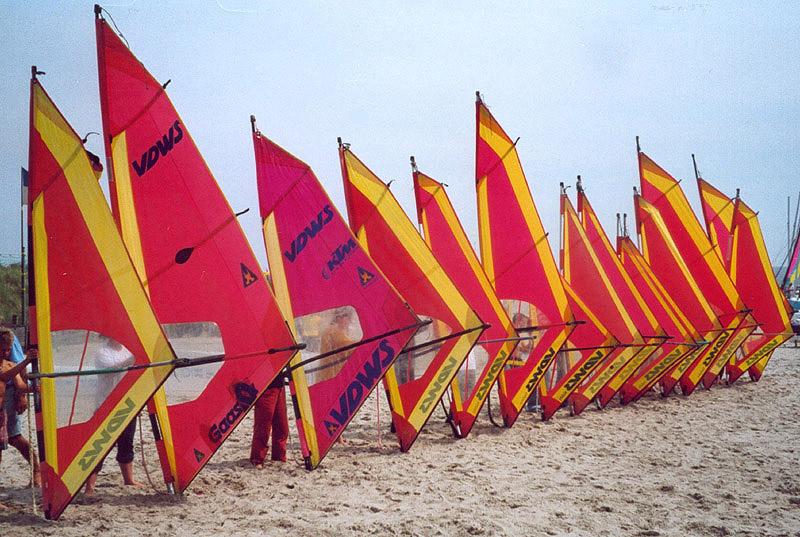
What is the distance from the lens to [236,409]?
6.21 m

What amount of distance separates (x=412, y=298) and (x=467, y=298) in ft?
3.20

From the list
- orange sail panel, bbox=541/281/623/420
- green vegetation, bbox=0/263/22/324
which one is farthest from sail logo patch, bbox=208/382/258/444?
green vegetation, bbox=0/263/22/324

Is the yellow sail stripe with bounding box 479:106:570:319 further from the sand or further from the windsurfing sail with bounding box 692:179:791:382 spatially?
the windsurfing sail with bounding box 692:179:791:382

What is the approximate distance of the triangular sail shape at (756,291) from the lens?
528 inches

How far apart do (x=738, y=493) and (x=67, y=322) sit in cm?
545

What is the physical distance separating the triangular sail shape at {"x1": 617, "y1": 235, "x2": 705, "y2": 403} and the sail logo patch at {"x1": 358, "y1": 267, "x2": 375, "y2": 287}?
499 cm

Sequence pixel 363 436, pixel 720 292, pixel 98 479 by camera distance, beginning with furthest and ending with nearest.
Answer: pixel 720 292 < pixel 363 436 < pixel 98 479

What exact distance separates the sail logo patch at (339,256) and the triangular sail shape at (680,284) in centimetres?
659

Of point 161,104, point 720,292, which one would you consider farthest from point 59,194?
point 720,292

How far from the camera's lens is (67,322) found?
5371mm

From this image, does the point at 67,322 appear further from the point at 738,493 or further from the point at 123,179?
the point at 738,493

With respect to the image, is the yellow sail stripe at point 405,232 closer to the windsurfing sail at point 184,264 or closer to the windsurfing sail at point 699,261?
the windsurfing sail at point 184,264

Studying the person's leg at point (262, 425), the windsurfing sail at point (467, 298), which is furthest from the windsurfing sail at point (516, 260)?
the person's leg at point (262, 425)

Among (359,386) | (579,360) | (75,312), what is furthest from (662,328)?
(75,312)
